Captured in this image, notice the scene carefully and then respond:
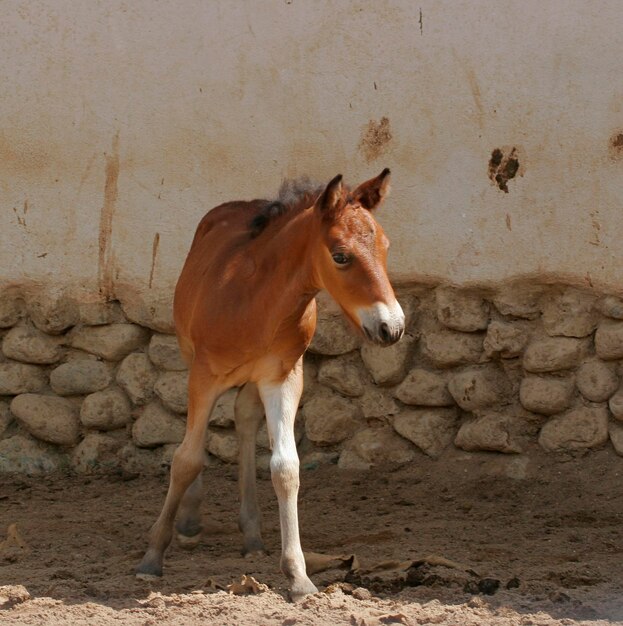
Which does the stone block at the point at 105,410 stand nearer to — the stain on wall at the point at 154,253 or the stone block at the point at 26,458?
the stone block at the point at 26,458

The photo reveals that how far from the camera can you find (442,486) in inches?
258

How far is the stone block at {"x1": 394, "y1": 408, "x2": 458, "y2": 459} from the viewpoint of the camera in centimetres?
675

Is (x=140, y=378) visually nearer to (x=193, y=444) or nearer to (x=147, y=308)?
(x=147, y=308)

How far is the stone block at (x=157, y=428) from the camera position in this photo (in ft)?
23.2

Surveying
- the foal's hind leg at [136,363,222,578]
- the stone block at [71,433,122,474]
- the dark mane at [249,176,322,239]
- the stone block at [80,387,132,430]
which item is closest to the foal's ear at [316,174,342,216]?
the dark mane at [249,176,322,239]

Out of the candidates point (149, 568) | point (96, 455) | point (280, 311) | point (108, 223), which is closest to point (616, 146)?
point (280, 311)

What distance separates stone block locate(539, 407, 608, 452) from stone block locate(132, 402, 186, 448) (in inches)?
86.1

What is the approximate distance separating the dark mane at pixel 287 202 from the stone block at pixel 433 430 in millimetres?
1929

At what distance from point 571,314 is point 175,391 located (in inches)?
94.0

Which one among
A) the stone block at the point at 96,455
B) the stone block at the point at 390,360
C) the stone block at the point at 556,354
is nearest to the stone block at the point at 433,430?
the stone block at the point at 390,360

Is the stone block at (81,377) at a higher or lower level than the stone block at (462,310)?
lower

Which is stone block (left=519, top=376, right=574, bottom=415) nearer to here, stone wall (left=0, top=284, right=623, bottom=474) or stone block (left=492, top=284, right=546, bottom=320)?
stone wall (left=0, top=284, right=623, bottom=474)

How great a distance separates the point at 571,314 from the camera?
644cm

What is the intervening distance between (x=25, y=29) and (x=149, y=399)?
7.80 ft
